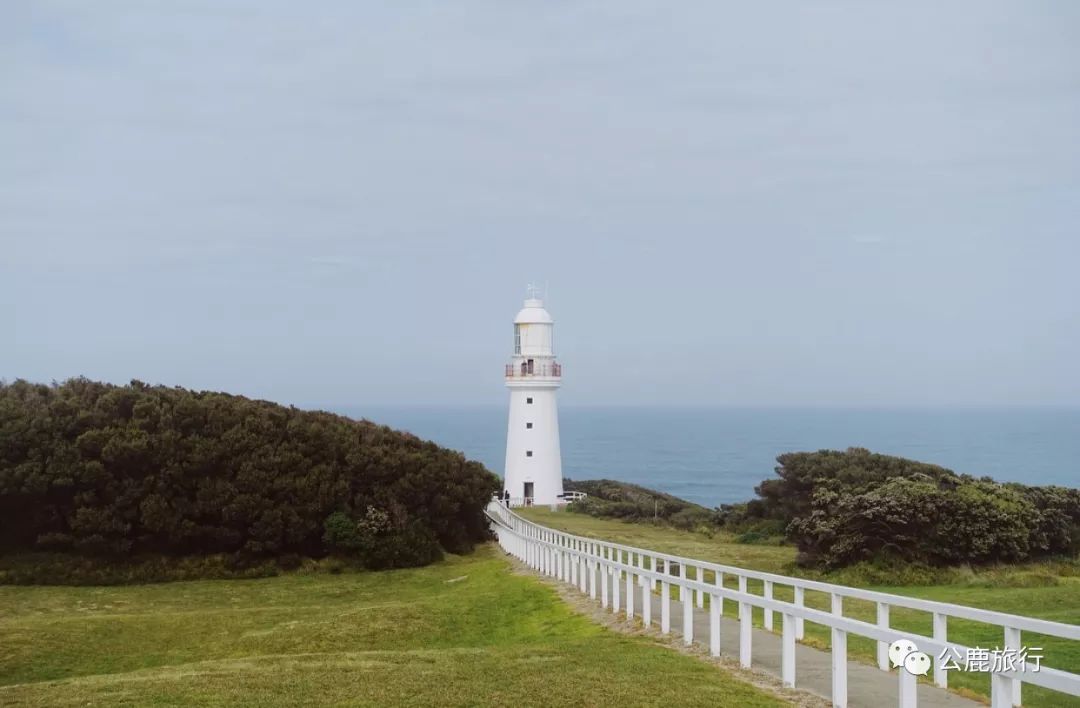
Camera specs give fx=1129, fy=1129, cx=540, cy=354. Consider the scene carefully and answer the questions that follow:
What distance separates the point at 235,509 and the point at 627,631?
1700 centimetres

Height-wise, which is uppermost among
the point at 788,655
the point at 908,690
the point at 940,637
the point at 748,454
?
the point at 940,637

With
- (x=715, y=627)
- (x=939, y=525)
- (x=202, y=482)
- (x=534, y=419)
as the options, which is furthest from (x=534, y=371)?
(x=715, y=627)

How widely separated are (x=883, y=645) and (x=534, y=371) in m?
39.8

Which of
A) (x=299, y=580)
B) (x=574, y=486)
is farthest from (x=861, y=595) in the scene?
(x=574, y=486)

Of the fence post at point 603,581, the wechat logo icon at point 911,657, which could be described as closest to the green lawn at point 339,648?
the fence post at point 603,581

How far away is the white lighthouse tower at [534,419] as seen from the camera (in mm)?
50719

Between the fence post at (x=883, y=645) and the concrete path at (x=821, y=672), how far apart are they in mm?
93

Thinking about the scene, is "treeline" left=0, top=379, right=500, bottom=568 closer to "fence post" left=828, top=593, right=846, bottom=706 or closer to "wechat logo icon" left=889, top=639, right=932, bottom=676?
"fence post" left=828, top=593, right=846, bottom=706

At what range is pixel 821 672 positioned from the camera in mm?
11602

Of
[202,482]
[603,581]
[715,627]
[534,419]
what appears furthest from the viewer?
[534,419]

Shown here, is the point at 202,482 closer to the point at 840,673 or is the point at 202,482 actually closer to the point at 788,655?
the point at 788,655

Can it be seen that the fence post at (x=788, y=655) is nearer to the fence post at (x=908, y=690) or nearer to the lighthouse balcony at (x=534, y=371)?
the fence post at (x=908, y=690)

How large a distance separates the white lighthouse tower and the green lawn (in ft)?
58.6

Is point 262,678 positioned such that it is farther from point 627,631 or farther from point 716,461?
point 716,461
